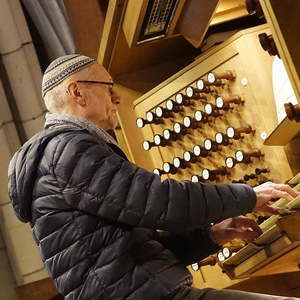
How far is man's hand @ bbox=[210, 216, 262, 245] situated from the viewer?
99.3 inches

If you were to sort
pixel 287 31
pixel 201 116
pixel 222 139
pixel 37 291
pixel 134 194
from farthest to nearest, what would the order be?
pixel 37 291
pixel 201 116
pixel 222 139
pixel 287 31
pixel 134 194

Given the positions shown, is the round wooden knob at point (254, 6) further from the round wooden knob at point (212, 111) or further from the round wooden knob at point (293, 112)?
the round wooden knob at point (212, 111)

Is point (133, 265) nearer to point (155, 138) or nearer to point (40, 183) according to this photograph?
point (40, 183)

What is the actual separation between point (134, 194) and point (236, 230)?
0.57 meters

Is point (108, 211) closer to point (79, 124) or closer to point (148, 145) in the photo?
point (79, 124)

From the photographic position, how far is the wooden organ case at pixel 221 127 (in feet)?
10.3

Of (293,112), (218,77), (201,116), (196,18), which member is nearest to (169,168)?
(201,116)

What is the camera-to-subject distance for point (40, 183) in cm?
227

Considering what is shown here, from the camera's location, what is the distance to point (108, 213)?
2.13 meters

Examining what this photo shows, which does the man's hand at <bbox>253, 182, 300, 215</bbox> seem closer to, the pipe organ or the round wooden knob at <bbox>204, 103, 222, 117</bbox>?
the pipe organ

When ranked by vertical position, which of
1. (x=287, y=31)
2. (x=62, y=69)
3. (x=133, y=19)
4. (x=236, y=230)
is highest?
(x=133, y=19)

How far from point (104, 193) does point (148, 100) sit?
1.94m

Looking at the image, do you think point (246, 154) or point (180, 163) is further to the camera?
point (180, 163)

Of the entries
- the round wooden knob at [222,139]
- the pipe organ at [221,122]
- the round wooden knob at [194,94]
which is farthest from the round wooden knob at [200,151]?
the round wooden knob at [194,94]
